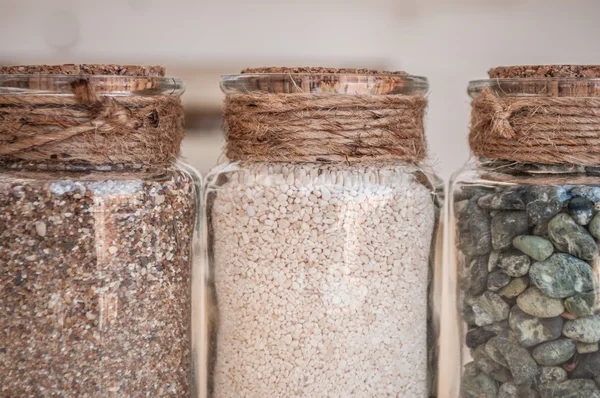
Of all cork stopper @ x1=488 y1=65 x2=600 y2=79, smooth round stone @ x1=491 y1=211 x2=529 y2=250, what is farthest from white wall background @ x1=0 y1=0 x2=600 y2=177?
smooth round stone @ x1=491 y1=211 x2=529 y2=250

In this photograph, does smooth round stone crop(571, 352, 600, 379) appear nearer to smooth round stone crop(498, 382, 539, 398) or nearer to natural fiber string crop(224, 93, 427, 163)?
smooth round stone crop(498, 382, 539, 398)

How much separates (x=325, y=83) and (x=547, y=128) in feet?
0.79

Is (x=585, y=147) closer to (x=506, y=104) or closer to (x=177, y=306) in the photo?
(x=506, y=104)

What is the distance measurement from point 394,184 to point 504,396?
0.26m

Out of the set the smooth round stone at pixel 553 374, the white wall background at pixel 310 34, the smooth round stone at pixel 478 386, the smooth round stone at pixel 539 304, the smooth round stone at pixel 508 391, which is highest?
the white wall background at pixel 310 34

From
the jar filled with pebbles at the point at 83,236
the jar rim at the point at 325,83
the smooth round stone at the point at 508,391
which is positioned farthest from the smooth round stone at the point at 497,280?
the jar filled with pebbles at the point at 83,236

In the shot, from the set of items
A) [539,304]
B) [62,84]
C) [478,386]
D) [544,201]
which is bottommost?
[478,386]

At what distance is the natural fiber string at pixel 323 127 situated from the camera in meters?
0.73

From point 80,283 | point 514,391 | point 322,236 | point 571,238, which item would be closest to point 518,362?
point 514,391

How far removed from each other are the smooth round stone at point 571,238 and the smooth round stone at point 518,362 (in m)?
0.11

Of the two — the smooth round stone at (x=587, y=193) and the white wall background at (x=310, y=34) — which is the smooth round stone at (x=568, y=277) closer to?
the smooth round stone at (x=587, y=193)

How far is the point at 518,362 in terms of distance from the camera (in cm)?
71

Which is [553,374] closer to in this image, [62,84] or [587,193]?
[587,193]

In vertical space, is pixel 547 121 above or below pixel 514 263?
above
